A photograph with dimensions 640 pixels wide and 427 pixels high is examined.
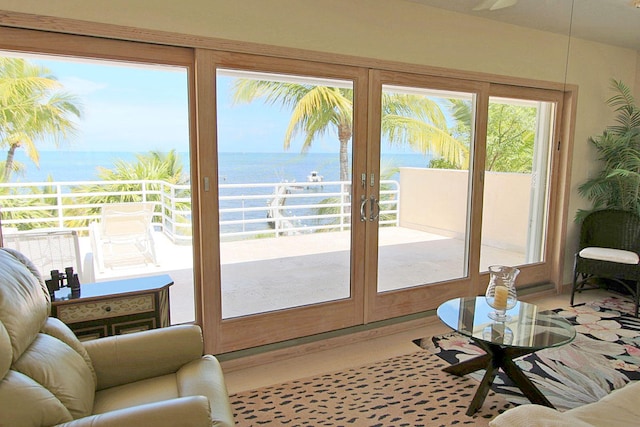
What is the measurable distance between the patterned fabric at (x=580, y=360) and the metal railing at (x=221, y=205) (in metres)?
1.14

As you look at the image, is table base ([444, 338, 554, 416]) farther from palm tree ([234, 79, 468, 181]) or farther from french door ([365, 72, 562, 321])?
palm tree ([234, 79, 468, 181])

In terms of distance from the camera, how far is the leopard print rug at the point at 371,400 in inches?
90.5

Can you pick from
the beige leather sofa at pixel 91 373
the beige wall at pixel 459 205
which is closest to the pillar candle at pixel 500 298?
the beige wall at pixel 459 205

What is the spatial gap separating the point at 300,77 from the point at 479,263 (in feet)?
7.82

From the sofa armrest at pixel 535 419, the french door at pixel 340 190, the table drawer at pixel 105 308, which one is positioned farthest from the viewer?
the french door at pixel 340 190

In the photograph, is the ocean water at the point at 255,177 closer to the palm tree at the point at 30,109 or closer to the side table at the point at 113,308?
the palm tree at the point at 30,109

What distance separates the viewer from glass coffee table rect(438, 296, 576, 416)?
2309 millimetres

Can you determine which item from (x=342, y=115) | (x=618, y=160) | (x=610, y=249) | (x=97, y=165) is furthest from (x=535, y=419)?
(x=618, y=160)

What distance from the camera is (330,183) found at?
10.7 feet

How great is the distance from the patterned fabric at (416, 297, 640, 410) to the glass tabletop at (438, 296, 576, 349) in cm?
42

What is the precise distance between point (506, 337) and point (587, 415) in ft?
2.70

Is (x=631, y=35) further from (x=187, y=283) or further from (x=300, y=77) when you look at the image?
(x=187, y=283)

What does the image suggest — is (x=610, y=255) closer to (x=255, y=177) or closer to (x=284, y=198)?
(x=284, y=198)

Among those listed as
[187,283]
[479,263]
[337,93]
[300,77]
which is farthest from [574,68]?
[187,283]
